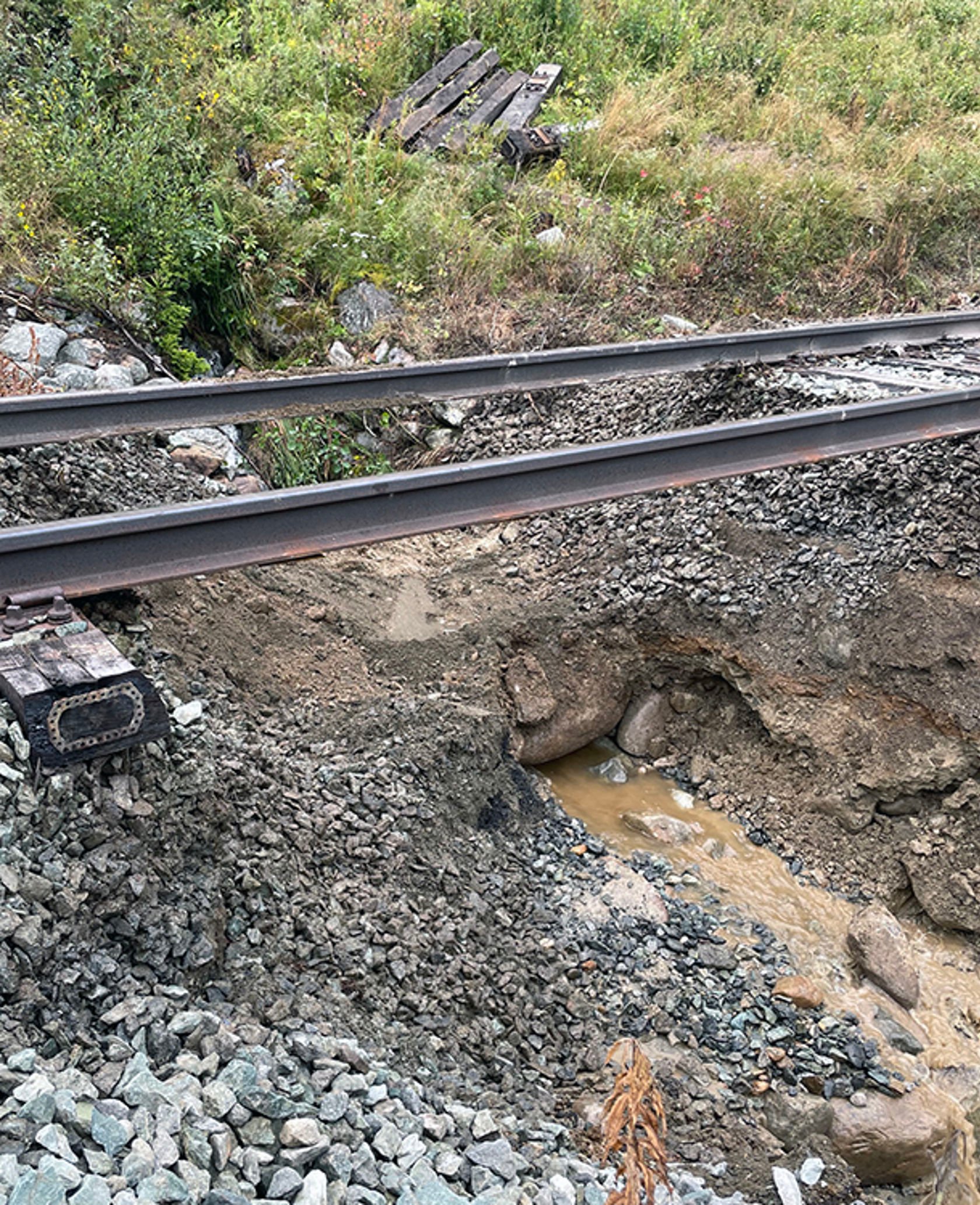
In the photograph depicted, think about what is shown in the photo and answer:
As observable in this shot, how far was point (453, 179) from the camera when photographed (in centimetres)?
983

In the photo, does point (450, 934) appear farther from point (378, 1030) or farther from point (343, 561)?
point (343, 561)

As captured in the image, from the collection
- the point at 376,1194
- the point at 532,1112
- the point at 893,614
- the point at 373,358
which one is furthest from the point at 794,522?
the point at 376,1194

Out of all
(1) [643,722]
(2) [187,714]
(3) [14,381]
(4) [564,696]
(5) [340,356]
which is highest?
(2) [187,714]

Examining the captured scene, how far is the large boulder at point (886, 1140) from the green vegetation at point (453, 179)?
5.86 m

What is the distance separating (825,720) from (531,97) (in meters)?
8.32

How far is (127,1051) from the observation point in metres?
2.67

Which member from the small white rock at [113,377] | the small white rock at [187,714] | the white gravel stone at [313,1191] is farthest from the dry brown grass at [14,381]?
the white gravel stone at [313,1191]

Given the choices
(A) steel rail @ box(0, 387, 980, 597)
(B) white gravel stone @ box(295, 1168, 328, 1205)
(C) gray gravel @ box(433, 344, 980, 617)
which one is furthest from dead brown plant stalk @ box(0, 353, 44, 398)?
(B) white gravel stone @ box(295, 1168, 328, 1205)

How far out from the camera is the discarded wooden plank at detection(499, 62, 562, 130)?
10.9m

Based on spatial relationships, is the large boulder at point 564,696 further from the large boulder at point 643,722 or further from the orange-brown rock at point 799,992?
the orange-brown rock at point 799,992

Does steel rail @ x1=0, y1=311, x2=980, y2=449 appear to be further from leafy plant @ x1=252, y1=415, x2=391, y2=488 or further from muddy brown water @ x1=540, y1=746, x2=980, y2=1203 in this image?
muddy brown water @ x1=540, y1=746, x2=980, y2=1203

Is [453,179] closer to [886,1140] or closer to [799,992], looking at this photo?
[799,992]

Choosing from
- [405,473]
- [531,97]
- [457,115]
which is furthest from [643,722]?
[531,97]

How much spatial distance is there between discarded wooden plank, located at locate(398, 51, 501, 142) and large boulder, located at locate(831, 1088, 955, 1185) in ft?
30.3
